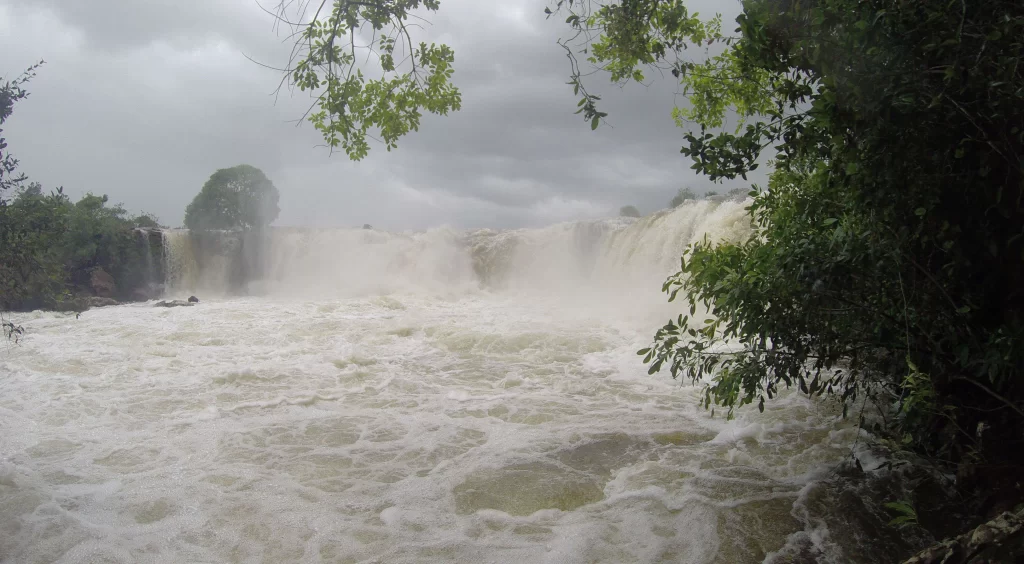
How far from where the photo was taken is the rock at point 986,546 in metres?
1.98

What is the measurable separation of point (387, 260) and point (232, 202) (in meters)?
16.8

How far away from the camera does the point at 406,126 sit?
431 cm

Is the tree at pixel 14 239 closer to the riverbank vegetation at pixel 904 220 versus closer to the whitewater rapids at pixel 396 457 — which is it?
the whitewater rapids at pixel 396 457

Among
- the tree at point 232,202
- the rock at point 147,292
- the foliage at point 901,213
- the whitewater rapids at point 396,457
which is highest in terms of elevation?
the tree at point 232,202

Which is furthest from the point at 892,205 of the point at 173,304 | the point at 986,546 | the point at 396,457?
the point at 173,304

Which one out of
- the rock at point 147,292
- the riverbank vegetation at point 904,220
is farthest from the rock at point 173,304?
the riverbank vegetation at point 904,220

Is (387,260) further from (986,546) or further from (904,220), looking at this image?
(986,546)

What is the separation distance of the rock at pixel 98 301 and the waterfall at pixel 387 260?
9.38 ft

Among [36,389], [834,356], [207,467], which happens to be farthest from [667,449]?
[36,389]

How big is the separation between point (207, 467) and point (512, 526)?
298 centimetres

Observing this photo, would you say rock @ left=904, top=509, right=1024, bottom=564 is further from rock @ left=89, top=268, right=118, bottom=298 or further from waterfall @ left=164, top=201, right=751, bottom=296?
rock @ left=89, top=268, right=118, bottom=298

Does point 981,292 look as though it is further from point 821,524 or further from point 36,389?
point 36,389

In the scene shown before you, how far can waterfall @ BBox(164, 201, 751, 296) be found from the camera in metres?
21.6

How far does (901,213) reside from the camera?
2.83 metres
